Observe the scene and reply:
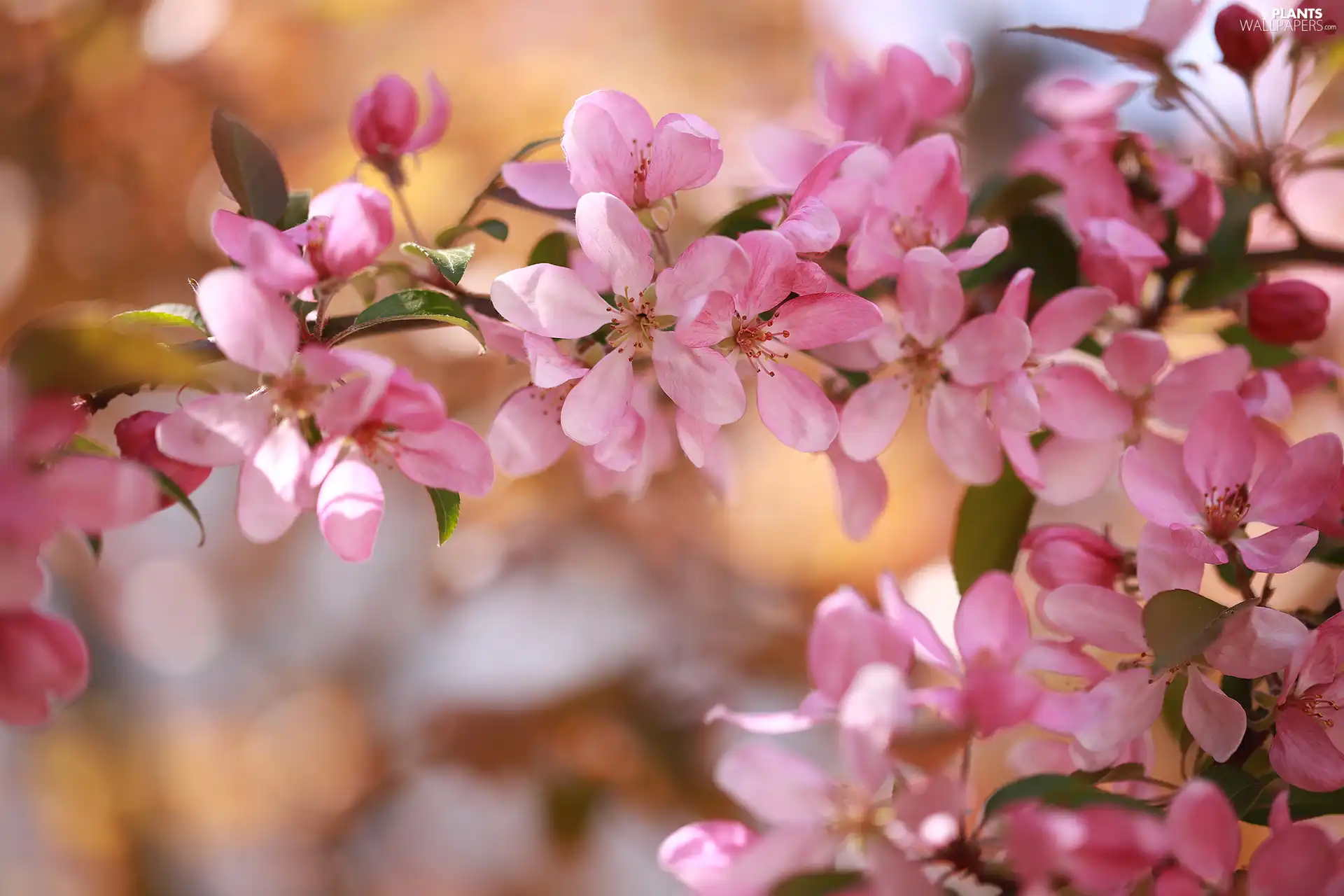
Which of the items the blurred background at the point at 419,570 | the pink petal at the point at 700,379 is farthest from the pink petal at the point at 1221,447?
the blurred background at the point at 419,570

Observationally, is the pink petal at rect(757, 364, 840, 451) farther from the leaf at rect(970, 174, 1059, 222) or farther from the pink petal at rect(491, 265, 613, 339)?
the leaf at rect(970, 174, 1059, 222)

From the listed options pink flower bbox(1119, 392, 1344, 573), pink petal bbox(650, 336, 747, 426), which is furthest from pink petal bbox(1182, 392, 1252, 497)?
pink petal bbox(650, 336, 747, 426)

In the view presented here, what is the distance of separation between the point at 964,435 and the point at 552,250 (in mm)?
242

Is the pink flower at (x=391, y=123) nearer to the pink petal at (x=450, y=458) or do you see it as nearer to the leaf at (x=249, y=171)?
the leaf at (x=249, y=171)

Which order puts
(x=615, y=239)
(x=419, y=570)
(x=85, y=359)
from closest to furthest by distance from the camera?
(x=85, y=359) → (x=615, y=239) → (x=419, y=570)

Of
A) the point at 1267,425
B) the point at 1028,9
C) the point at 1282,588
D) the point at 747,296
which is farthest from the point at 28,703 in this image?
the point at 1028,9

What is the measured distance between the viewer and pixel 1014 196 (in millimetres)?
574

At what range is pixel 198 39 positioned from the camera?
1113mm

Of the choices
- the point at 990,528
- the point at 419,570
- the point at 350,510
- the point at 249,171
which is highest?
the point at 249,171

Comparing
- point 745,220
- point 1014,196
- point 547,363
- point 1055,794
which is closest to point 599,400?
point 547,363

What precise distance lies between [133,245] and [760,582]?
92 cm

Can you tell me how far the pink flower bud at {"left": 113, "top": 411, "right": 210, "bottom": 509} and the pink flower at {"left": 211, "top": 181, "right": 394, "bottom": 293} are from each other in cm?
8

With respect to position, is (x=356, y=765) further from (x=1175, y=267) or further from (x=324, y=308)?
(x=1175, y=267)

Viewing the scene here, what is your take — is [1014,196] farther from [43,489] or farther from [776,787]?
[43,489]
